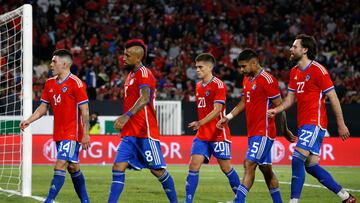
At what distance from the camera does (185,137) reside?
24500 mm

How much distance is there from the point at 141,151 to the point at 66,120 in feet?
4.46

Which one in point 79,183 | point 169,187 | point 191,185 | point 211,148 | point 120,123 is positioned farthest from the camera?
point 211,148

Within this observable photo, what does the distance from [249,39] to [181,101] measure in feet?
26.1

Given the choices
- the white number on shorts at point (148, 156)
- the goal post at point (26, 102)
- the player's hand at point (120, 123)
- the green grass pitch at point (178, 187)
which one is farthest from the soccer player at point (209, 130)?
the goal post at point (26, 102)

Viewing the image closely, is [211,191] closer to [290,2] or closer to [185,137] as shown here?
[185,137]

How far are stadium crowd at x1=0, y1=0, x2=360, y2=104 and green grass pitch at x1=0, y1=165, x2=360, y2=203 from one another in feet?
21.9

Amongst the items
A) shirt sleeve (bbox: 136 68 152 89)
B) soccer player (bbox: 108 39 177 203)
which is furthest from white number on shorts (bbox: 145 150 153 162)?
shirt sleeve (bbox: 136 68 152 89)

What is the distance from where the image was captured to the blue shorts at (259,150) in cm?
1111

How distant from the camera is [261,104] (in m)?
11.3

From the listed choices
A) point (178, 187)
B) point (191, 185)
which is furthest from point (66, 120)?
point (178, 187)

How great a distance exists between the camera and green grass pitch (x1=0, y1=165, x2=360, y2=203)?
45.6ft

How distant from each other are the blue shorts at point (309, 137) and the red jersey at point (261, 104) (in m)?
0.46

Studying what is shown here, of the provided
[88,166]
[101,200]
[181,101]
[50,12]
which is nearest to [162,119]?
[181,101]

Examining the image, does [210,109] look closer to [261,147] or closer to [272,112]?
[261,147]
